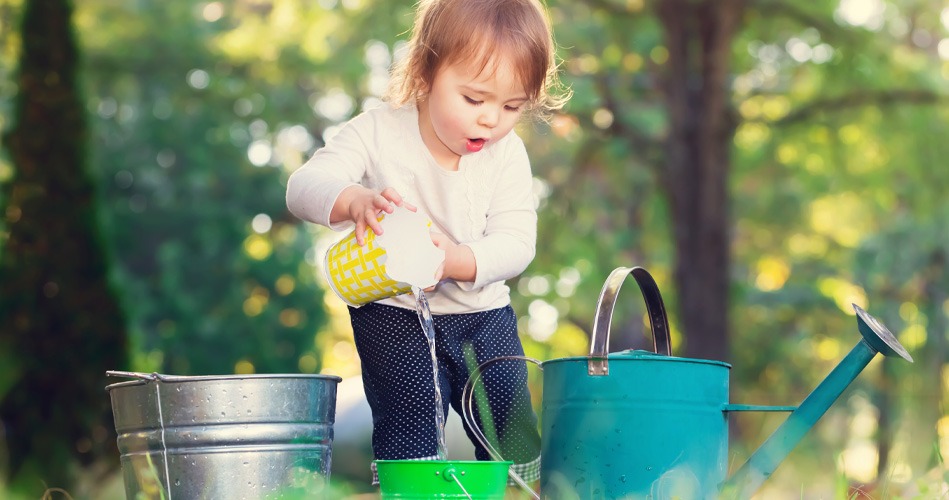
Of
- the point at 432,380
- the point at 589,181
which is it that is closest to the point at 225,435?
the point at 432,380

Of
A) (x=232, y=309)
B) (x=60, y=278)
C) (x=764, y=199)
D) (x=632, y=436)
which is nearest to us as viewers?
(x=632, y=436)

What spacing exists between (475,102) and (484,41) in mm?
145

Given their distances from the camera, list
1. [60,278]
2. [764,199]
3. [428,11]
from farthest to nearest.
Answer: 1. [764,199]
2. [60,278]
3. [428,11]

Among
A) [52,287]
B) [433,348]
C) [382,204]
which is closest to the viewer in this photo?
[382,204]

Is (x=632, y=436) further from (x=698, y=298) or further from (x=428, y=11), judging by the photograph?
(x=698, y=298)

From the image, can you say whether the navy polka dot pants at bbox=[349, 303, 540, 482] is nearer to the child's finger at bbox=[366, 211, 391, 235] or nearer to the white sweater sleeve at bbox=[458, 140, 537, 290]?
the white sweater sleeve at bbox=[458, 140, 537, 290]

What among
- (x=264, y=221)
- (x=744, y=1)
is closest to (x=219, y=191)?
(x=264, y=221)

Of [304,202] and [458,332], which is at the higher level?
[304,202]

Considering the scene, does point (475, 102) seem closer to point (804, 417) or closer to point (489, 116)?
point (489, 116)

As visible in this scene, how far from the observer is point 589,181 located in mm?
8883

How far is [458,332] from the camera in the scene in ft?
8.47

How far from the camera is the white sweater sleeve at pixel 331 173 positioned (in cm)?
225

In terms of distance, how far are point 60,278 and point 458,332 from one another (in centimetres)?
370

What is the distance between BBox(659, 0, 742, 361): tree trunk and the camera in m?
6.94
